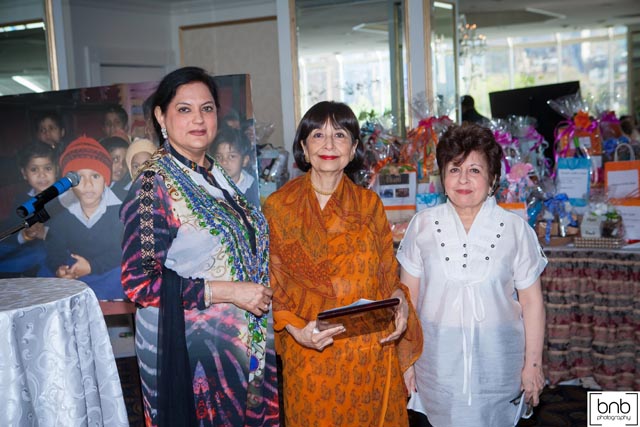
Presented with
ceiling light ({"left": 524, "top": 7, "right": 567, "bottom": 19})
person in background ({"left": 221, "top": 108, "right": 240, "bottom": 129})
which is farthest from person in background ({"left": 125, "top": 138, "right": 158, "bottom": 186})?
ceiling light ({"left": 524, "top": 7, "right": 567, "bottom": 19})

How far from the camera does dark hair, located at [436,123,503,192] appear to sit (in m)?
2.12

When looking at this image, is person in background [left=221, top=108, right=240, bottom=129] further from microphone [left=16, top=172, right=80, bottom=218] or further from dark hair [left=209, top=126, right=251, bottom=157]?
microphone [left=16, top=172, right=80, bottom=218]

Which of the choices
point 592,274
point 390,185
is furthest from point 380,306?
point 592,274

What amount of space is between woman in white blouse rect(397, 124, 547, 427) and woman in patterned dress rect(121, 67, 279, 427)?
0.61 m

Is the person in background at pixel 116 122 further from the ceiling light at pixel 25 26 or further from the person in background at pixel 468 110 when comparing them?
the person in background at pixel 468 110

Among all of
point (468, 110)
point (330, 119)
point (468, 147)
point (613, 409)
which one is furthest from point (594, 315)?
point (468, 110)

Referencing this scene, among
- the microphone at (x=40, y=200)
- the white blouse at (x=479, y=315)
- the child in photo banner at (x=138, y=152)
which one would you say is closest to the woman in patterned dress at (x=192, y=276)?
the microphone at (x=40, y=200)

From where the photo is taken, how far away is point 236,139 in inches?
109

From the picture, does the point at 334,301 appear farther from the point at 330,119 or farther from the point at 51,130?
the point at 51,130

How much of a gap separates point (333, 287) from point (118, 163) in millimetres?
1448

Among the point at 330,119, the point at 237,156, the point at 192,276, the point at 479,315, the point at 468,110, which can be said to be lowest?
the point at 479,315

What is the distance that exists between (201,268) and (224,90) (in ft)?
3.41

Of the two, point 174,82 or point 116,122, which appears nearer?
point 174,82

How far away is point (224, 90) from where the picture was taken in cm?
268
